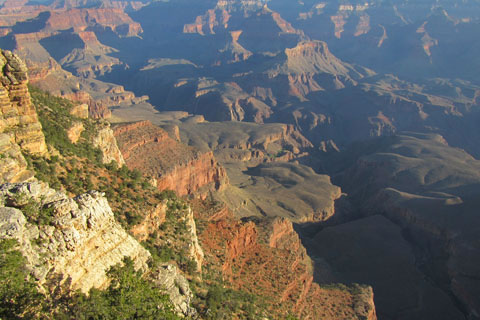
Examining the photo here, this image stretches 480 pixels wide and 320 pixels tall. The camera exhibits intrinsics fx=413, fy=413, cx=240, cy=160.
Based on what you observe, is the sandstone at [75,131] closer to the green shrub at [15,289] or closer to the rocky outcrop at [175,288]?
the rocky outcrop at [175,288]

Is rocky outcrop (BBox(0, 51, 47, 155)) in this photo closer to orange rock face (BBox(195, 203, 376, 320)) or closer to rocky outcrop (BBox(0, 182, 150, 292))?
rocky outcrop (BBox(0, 182, 150, 292))

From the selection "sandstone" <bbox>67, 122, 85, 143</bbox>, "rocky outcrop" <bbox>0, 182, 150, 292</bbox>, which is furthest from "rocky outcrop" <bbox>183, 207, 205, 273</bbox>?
"sandstone" <bbox>67, 122, 85, 143</bbox>

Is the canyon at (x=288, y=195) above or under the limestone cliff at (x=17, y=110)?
under

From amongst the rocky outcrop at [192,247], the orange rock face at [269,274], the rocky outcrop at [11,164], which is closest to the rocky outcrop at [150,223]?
the rocky outcrop at [192,247]

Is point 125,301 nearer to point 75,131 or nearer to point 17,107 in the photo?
point 17,107

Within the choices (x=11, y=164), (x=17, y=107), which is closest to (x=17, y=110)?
(x=17, y=107)

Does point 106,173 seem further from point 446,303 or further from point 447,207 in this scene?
point 447,207
